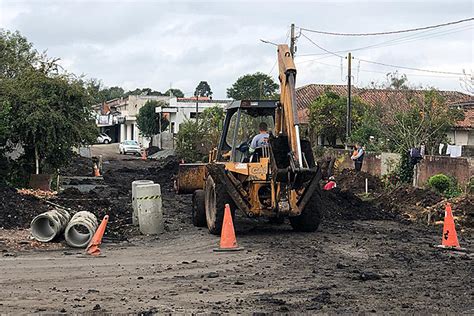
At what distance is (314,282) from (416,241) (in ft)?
17.1

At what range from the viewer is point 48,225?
570 inches

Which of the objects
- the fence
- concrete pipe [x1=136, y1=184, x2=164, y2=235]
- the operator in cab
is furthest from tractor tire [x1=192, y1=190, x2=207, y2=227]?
the fence

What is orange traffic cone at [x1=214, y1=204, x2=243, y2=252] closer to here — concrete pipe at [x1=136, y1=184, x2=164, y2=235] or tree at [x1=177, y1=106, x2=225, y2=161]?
concrete pipe at [x1=136, y1=184, x2=164, y2=235]

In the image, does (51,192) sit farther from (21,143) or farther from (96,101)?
(96,101)

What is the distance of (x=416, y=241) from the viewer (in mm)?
14562

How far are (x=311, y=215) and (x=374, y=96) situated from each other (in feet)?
126

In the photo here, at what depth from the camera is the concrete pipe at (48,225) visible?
14023 millimetres

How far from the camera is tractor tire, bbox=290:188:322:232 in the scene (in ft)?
49.6

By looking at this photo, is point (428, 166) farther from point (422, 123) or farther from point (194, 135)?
point (194, 135)

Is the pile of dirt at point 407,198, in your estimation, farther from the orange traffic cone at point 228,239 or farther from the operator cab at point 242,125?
the orange traffic cone at point 228,239

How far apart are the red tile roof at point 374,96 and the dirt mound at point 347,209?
13.5 m

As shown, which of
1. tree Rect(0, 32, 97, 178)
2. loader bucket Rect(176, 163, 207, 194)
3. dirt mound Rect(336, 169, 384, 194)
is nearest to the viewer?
loader bucket Rect(176, 163, 207, 194)

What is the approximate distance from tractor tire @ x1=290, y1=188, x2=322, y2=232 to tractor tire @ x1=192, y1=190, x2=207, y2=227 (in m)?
2.13

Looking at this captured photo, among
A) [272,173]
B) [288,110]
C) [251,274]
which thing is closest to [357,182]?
[288,110]
